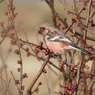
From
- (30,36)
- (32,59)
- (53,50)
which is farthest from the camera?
(30,36)

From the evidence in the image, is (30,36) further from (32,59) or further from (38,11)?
(38,11)

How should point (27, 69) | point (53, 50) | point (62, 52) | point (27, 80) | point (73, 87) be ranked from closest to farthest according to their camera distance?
point (73, 87), point (53, 50), point (62, 52), point (27, 80), point (27, 69)

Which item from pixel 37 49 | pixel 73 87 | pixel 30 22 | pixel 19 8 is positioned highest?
pixel 19 8

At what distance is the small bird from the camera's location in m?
4.83

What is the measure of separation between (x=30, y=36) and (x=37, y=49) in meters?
15.8

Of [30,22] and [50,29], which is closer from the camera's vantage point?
[50,29]

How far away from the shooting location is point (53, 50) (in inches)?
182

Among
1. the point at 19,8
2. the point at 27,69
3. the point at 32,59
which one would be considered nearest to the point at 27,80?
the point at 27,69

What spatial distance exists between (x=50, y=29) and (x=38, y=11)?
21400mm

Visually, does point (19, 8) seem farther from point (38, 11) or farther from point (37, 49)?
point (37, 49)

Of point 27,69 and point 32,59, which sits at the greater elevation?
point 32,59

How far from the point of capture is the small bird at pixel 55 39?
4.83 meters

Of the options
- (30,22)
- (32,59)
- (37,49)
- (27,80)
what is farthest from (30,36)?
(37,49)

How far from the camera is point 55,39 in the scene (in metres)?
5.21
